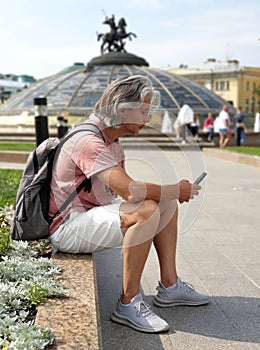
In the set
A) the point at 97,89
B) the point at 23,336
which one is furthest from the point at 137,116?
the point at 97,89

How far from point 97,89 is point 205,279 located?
97.0 ft

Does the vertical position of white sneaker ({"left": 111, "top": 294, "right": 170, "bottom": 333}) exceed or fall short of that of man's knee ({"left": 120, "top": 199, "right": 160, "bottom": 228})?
it falls short

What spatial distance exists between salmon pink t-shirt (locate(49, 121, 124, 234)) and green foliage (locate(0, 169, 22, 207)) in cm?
298

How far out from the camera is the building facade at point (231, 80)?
79750mm

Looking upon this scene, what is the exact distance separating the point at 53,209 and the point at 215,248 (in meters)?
2.10

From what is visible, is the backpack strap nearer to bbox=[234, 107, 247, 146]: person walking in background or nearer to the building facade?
bbox=[234, 107, 247, 146]: person walking in background

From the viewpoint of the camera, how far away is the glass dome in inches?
1249

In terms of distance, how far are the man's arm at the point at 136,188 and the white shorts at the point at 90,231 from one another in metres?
0.19

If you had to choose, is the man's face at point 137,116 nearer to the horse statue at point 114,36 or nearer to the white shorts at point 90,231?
the white shorts at point 90,231

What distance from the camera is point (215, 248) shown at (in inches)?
197

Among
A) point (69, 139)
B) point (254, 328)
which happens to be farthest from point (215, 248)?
point (69, 139)

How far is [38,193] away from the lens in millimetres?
3281

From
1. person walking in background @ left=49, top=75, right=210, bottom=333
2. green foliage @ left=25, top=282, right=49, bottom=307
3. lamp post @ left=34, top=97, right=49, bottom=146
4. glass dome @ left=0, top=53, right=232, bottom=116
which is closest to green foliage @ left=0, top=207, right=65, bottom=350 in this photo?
green foliage @ left=25, top=282, right=49, bottom=307

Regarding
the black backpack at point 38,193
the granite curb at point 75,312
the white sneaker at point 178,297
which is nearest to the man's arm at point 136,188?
the black backpack at point 38,193
